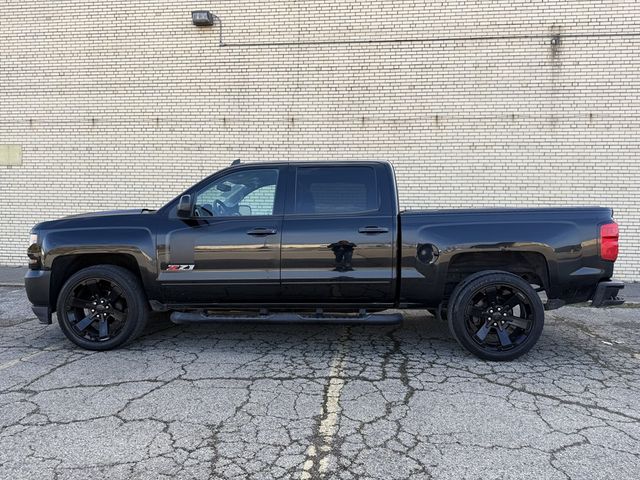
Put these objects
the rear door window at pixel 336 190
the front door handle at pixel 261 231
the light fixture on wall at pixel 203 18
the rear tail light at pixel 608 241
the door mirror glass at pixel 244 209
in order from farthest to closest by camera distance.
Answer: the light fixture on wall at pixel 203 18, the door mirror glass at pixel 244 209, the rear door window at pixel 336 190, the front door handle at pixel 261 231, the rear tail light at pixel 608 241

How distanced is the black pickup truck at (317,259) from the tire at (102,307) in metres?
0.01

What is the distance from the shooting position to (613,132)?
8.77 m

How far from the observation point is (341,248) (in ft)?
14.4

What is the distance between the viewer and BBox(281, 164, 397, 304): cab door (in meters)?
4.39

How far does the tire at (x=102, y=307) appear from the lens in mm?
4543

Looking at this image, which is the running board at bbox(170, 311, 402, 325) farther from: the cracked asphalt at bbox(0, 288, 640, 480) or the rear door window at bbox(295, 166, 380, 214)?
the rear door window at bbox(295, 166, 380, 214)

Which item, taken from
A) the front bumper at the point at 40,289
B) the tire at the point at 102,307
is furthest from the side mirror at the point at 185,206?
the front bumper at the point at 40,289

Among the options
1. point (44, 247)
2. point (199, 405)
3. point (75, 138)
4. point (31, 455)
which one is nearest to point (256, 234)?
point (199, 405)

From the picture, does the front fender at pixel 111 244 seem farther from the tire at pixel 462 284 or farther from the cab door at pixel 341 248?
the tire at pixel 462 284

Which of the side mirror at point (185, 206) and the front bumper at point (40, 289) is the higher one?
the side mirror at point (185, 206)

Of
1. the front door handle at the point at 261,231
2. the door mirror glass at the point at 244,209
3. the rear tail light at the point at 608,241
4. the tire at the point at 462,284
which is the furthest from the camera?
the door mirror glass at the point at 244,209

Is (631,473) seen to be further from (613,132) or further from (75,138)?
(75,138)

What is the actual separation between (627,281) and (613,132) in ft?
9.23

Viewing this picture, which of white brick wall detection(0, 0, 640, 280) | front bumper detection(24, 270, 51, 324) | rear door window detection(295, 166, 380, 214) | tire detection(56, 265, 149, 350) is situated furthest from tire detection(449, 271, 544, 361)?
white brick wall detection(0, 0, 640, 280)
